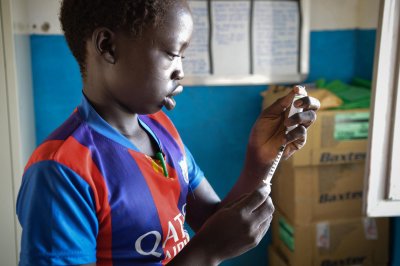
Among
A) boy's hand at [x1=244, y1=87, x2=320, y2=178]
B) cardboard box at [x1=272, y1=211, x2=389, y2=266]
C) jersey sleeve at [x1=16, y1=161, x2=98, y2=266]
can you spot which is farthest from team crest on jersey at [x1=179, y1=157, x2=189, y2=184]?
cardboard box at [x1=272, y1=211, x2=389, y2=266]

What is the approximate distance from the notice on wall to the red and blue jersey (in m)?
1.22

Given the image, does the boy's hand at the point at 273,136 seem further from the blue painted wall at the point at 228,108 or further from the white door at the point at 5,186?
the blue painted wall at the point at 228,108

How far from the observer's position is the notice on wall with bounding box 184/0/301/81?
1894mm

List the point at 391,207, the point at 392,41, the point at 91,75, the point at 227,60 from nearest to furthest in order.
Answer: the point at 91,75 < the point at 392,41 < the point at 391,207 < the point at 227,60

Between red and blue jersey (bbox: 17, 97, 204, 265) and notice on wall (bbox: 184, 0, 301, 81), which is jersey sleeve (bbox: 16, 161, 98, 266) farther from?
notice on wall (bbox: 184, 0, 301, 81)

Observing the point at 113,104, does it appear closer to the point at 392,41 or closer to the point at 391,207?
the point at 392,41

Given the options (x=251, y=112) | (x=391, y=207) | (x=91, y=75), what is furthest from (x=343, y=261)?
(x=91, y=75)

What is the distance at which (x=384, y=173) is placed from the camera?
1267 mm

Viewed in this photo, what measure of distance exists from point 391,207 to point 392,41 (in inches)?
20.7

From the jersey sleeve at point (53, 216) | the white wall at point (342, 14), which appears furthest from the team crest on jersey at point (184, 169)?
→ the white wall at point (342, 14)

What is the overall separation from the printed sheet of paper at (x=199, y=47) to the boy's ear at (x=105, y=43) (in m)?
1.27

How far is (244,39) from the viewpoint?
1932 millimetres

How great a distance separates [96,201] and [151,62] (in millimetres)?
227

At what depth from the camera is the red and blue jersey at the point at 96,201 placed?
0.55m
